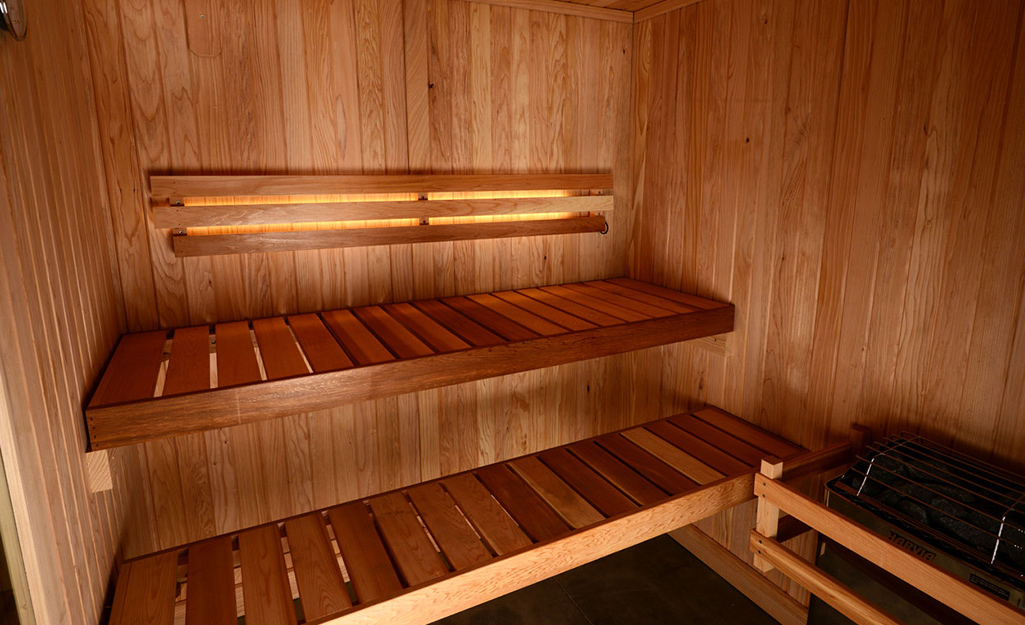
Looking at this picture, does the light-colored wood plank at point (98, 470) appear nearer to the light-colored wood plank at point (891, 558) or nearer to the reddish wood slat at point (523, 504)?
the reddish wood slat at point (523, 504)

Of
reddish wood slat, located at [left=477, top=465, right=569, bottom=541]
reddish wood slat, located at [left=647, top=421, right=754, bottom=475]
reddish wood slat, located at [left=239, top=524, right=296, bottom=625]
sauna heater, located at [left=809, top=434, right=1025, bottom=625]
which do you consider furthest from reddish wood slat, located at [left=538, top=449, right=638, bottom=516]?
reddish wood slat, located at [left=239, top=524, right=296, bottom=625]

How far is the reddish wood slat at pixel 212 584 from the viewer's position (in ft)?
5.27

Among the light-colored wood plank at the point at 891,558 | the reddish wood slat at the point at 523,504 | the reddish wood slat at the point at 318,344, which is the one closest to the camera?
the light-colored wood plank at the point at 891,558

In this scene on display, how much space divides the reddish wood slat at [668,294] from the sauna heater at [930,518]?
87 cm

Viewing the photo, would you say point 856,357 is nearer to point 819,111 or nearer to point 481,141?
point 819,111

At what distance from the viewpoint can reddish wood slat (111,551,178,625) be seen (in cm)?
161

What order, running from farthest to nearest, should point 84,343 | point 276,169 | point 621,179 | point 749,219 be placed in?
point 621,179 < point 749,219 < point 276,169 < point 84,343

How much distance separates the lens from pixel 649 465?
2307mm

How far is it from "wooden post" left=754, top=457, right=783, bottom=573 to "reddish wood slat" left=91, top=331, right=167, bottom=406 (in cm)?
186

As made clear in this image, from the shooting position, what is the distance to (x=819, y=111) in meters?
2.11

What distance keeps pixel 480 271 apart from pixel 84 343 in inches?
62.1

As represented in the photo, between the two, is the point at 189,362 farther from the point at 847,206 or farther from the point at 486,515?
the point at 847,206

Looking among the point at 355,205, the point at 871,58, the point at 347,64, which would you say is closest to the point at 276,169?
the point at 355,205

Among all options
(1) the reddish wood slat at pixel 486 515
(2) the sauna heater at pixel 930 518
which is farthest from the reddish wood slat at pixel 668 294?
(1) the reddish wood slat at pixel 486 515
